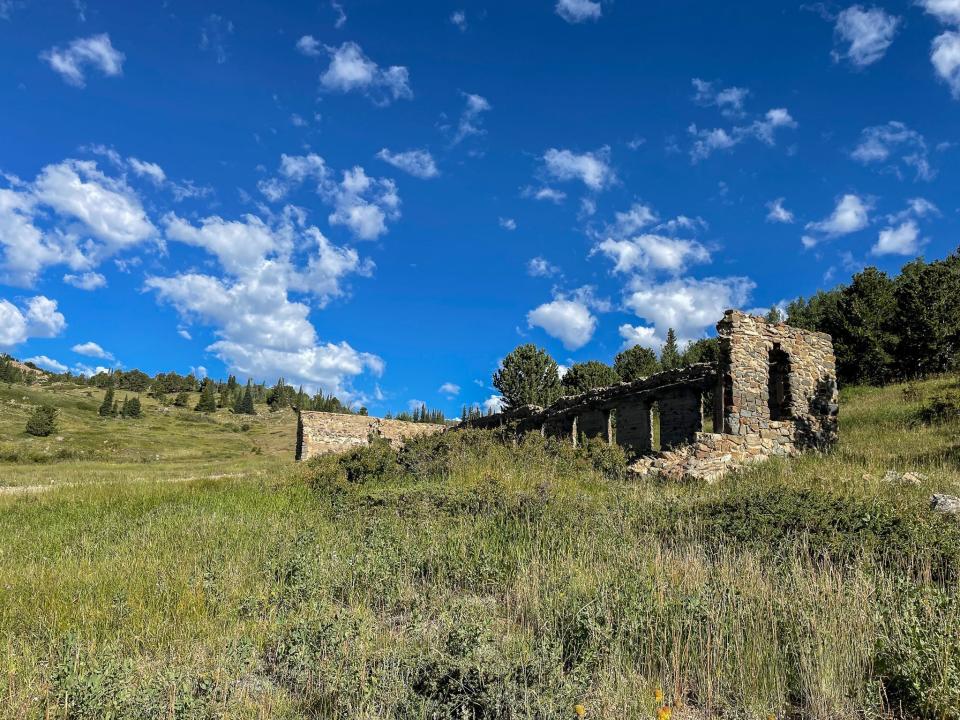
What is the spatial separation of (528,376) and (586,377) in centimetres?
658

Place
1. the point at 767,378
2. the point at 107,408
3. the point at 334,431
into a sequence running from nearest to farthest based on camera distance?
the point at 767,378 → the point at 334,431 → the point at 107,408

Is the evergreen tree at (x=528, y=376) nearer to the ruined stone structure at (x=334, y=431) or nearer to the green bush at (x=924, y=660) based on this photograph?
the ruined stone structure at (x=334, y=431)

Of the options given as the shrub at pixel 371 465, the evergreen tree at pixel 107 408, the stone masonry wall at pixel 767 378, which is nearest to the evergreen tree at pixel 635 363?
the stone masonry wall at pixel 767 378

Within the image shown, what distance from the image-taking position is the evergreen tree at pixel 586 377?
60000 mm

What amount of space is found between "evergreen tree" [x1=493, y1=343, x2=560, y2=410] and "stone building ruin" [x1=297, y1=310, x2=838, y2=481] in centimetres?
→ 3757

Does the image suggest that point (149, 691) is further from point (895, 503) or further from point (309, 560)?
point (895, 503)

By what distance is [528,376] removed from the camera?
60969mm

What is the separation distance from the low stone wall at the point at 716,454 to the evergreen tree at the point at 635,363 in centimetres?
3997

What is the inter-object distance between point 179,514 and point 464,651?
28.8 feet

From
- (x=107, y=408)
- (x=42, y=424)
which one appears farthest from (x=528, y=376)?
(x=107, y=408)

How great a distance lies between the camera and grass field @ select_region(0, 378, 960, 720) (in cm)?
360

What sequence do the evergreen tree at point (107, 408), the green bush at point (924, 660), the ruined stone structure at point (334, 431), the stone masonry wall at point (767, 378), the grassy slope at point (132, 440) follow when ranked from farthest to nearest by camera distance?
the evergreen tree at point (107, 408) → the grassy slope at point (132, 440) → the ruined stone structure at point (334, 431) → the stone masonry wall at point (767, 378) → the green bush at point (924, 660)

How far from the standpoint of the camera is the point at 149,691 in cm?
340

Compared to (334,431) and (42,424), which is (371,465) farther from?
(42,424)
